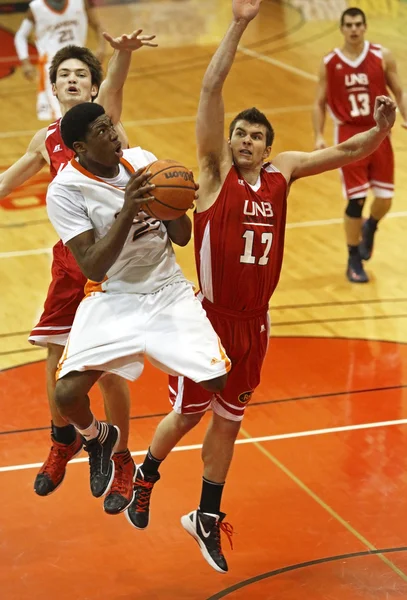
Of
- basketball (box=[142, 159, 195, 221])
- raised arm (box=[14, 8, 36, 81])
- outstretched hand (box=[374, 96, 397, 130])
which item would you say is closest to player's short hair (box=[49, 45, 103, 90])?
basketball (box=[142, 159, 195, 221])

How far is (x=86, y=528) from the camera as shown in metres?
7.33

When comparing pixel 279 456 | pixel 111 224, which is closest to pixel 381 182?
pixel 279 456

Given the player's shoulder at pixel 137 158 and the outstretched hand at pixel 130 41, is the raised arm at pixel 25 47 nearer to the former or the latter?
the outstretched hand at pixel 130 41

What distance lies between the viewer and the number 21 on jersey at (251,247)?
6426mm

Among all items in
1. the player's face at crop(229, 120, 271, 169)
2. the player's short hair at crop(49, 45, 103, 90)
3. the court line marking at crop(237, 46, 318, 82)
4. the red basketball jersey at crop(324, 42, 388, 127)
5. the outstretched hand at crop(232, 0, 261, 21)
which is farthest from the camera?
the court line marking at crop(237, 46, 318, 82)

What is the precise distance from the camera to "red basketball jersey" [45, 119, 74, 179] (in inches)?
267

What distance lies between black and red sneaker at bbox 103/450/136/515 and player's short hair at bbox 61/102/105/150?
6.95 ft

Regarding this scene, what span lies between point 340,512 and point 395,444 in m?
1.06

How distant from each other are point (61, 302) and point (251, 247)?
1324 mm

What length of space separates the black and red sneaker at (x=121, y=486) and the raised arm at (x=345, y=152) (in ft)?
6.49

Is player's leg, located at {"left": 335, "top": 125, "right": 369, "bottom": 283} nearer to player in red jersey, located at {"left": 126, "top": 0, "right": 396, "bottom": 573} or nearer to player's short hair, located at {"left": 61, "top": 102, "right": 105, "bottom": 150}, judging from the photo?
player in red jersey, located at {"left": 126, "top": 0, "right": 396, "bottom": 573}

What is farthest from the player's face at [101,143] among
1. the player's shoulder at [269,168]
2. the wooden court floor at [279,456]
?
the wooden court floor at [279,456]

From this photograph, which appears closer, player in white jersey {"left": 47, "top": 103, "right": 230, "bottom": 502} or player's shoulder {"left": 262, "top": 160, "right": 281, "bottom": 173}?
player in white jersey {"left": 47, "top": 103, "right": 230, "bottom": 502}

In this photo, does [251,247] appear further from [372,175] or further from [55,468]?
[372,175]
